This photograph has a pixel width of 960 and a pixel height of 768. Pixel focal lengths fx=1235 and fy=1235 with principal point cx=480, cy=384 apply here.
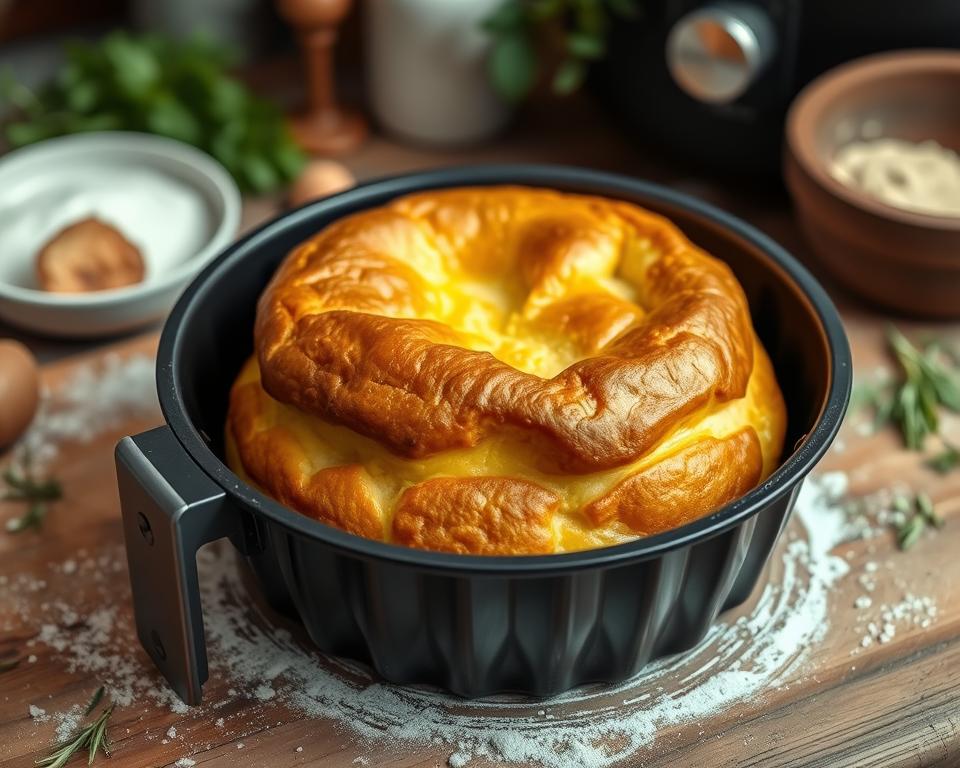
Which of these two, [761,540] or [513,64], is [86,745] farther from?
[513,64]

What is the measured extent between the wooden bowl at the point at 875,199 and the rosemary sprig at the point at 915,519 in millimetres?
359

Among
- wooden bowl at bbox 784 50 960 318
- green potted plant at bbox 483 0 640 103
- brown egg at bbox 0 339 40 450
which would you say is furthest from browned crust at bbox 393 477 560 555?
green potted plant at bbox 483 0 640 103

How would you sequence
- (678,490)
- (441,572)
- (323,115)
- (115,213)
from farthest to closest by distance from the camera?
1. (323,115)
2. (115,213)
3. (678,490)
4. (441,572)

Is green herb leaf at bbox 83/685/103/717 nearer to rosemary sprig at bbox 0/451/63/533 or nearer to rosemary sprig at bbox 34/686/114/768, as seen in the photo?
rosemary sprig at bbox 34/686/114/768

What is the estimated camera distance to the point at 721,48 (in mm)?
1819

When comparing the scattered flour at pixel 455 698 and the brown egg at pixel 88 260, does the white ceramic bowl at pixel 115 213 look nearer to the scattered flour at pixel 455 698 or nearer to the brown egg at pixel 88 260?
the brown egg at pixel 88 260

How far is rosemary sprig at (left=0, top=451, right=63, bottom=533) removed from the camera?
150 cm

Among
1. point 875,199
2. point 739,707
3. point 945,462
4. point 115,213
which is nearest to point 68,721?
point 739,707

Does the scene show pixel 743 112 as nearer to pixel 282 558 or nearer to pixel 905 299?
pixel 905 299

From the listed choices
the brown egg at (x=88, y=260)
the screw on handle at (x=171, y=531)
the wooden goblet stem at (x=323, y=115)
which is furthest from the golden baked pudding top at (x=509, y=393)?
the wooden goblet stem at (x=323, y=115)

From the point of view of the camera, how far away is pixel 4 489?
1549mm

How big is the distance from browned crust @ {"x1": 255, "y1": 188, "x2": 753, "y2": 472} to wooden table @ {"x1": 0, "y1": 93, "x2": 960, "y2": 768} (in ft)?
1.03

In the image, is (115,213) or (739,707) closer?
(739,707)

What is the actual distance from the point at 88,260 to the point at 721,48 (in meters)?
0.97
